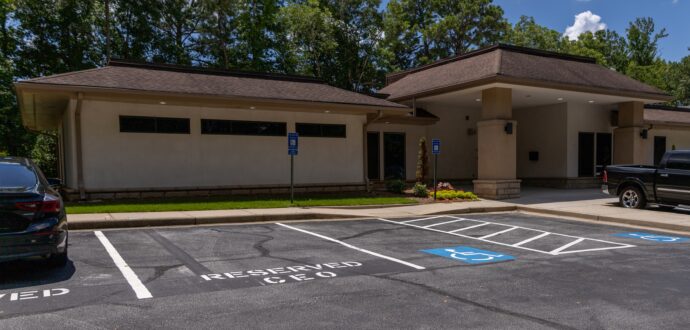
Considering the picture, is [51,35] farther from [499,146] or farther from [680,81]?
[680,81]

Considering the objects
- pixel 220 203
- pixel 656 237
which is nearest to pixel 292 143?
pixel 220 203

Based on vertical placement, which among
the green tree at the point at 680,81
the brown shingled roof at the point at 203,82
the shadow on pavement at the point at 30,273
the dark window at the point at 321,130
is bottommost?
the shadow on pavement at the point at 30,273

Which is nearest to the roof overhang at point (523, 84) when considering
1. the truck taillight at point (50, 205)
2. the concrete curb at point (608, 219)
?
the concrete curb at point (608, 219)

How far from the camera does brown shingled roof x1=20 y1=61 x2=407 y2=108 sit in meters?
14.2

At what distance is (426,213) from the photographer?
46.8ft

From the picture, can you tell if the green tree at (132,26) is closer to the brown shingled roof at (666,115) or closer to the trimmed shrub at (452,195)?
the trimmed shrub at (452,195)

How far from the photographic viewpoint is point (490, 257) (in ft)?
26.6

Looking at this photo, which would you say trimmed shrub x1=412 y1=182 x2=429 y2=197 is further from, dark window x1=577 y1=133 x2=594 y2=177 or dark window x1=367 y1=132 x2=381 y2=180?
dark window x1=577 y1=133 x2=594 y2=177

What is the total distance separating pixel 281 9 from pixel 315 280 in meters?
34.0

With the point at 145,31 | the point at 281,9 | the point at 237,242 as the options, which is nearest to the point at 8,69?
the point at 145,31

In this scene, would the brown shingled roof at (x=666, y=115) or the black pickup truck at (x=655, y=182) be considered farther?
the brown shingled roof at (x=666, y=115)

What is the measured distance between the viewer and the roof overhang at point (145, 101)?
1339cm

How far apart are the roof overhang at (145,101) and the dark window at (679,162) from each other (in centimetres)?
909

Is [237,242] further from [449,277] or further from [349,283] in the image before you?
[449,277]
